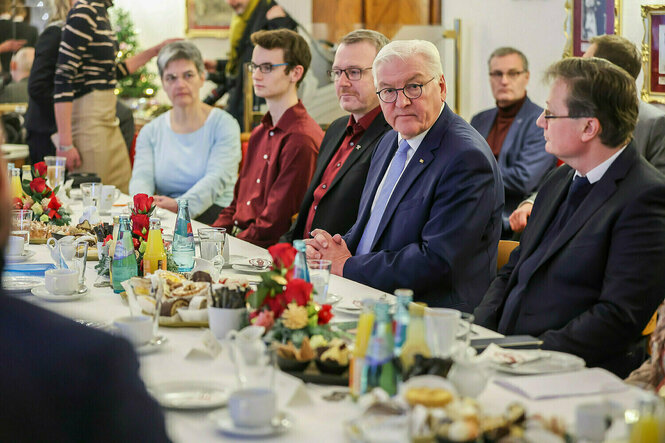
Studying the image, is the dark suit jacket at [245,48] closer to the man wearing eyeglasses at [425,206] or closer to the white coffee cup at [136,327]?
the man wearing eyeglasses at [425,206]

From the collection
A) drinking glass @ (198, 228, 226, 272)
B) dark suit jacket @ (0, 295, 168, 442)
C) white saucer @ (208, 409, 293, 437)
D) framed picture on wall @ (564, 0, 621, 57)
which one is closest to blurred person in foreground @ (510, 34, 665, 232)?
framed picture on wall @ (564, 0, 621, 57)

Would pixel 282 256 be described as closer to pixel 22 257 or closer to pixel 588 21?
pixel 22 257

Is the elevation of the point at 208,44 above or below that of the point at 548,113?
above

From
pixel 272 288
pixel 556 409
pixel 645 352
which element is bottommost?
pixel 645 352

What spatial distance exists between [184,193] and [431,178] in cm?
223

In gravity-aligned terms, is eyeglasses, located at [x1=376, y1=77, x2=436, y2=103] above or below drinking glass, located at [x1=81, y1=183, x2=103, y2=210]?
above

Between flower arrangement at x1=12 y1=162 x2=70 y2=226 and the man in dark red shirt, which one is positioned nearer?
flower arrangement at x1=12 y1=162 x2=70 y2=226

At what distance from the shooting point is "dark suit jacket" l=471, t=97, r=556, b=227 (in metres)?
5.21

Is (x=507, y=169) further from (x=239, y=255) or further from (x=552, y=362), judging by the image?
(x=552, y=362)

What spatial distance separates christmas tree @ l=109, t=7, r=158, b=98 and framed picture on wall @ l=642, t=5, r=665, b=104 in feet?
15.5

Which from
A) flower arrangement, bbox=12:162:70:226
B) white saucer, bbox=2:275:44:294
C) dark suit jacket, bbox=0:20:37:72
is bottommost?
white saucer, bbox=2:275:44:294

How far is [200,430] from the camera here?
1553mm

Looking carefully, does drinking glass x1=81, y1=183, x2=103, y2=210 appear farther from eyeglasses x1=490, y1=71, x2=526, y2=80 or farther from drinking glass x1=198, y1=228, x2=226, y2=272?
eyeglasses x1=490, y1=71, x2=526, y2=80

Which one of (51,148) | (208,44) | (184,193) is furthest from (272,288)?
(208,44)
